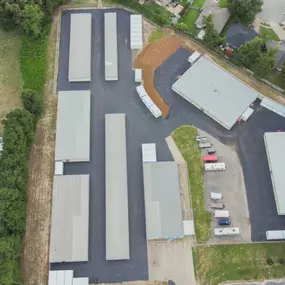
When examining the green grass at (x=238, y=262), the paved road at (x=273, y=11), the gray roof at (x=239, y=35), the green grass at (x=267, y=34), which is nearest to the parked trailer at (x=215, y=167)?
the green grass at (x=238, y=262)

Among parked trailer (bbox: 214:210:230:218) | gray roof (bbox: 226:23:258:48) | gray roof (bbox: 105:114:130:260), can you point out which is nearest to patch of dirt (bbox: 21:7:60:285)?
gray roof (bbox: 105:114:130:260)

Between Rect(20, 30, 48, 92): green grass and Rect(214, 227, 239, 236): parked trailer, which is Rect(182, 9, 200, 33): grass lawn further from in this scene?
Rect(214, 227, 239, 236): parked trailer

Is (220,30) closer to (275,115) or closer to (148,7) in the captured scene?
(148,7)

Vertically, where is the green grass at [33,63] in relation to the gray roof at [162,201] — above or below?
above

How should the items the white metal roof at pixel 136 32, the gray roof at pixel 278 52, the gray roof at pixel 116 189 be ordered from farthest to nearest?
the white metal roof at pixel 136 32, the gray roof at pixel 278 52, the gray roof at pixel 116 189

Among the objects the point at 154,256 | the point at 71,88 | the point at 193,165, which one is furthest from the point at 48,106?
the point at 154,256

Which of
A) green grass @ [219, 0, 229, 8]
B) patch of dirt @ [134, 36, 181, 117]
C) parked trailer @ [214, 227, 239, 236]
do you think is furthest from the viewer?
green grass @ [219, 0, 229, 8]

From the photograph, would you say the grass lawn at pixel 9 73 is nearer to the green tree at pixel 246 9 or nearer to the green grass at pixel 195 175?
the green grass at pixel 195 175
